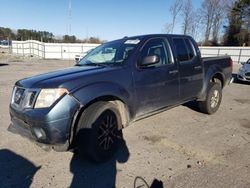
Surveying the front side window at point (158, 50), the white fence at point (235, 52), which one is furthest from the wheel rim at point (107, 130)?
the white fence at point (235, 52)

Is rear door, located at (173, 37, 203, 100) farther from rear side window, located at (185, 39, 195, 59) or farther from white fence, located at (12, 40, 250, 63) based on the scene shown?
white fence, located at (12, 40, 250, 63)

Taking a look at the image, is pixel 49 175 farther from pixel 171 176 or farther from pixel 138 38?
pixel 138 38

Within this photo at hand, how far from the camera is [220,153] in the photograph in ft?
13.9

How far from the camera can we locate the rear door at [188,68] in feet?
17.4

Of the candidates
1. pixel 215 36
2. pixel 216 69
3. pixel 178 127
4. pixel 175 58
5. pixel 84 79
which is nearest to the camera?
pixel 84 79

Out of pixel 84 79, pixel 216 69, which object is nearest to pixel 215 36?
pixel 216 69

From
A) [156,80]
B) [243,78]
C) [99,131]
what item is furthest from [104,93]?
[243,78]

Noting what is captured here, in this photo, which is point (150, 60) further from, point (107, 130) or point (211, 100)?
point (211, 100)

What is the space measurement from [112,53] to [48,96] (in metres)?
1.75

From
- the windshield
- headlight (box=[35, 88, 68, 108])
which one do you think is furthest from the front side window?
headlight (box=[35, 88, 68, 108])

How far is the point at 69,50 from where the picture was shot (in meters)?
36.8

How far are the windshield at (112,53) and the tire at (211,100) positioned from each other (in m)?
2.52

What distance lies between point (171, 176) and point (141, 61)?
1905mm

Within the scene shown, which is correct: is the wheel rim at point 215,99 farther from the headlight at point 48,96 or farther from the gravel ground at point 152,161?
the headlight at point 48,96
